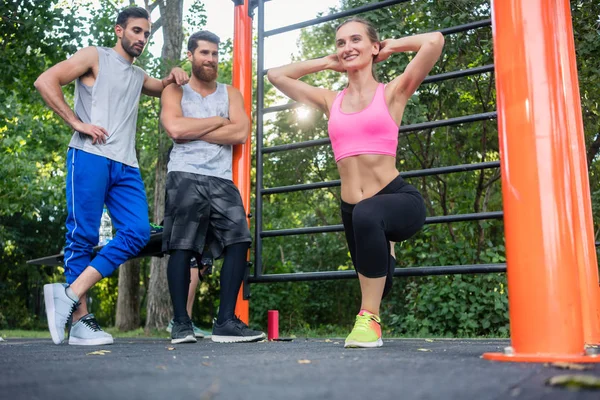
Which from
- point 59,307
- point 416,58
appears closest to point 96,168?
point 59,307

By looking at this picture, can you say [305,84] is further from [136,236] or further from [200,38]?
[136,236]

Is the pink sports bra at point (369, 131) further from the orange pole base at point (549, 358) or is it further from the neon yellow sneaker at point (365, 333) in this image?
the orange pole base at point (549, 358)

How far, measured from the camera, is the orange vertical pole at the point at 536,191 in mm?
1326

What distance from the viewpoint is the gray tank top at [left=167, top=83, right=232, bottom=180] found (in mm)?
2635

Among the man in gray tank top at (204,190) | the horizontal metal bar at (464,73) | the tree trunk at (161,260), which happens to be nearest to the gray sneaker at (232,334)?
the man in gray tank top at (204,190)

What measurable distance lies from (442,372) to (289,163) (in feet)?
22.8

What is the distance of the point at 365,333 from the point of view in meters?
1.95

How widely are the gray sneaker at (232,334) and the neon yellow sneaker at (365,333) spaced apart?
58 cm

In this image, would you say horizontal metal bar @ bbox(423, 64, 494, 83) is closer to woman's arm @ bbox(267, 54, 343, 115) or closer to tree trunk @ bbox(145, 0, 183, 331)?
woman's arm @ bbox(267, 54, 343, 115)

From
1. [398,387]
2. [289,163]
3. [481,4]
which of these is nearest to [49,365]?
[398,387]

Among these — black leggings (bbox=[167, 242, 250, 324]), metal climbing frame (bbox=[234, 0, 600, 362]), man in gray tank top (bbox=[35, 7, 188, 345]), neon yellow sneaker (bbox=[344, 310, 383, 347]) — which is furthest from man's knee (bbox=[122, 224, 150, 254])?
metal climbing frame (bbox=[234, 0, 600, 362])

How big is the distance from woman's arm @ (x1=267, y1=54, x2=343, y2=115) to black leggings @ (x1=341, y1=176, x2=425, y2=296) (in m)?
0.46

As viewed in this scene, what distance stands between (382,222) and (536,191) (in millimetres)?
685

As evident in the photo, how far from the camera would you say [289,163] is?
802 cm
